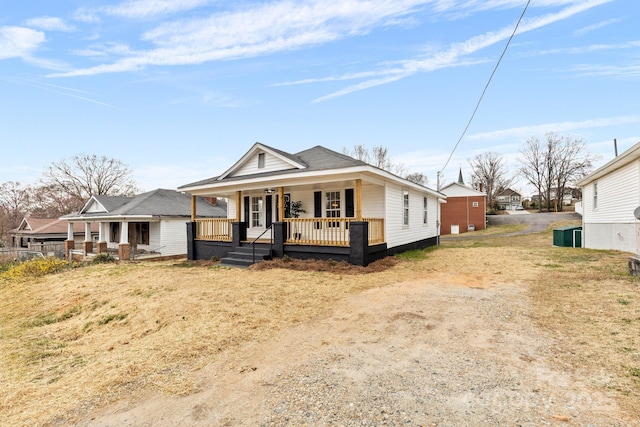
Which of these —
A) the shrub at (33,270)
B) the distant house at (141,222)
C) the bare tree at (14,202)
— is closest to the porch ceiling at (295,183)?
the shrub at (33,270)

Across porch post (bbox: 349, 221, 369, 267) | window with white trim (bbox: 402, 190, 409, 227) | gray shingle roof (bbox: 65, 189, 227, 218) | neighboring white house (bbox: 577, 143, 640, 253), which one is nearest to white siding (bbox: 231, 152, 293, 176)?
porch post (bbox: 349, 221, 369, 267)

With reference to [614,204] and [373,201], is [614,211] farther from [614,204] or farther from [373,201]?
[373,201]

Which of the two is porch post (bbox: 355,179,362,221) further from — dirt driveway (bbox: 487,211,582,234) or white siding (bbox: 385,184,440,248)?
dirt driveway (bbox: 487,211,582,234)

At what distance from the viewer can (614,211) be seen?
514 inches

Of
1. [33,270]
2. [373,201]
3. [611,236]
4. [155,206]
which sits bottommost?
[33,270]

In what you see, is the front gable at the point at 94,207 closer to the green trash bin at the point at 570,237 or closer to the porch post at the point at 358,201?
the porch post at the point at 358,201

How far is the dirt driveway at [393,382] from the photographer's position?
2.43m

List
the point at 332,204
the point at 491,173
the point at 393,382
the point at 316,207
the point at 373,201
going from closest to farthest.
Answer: the point at 393,382 → the point at 373,201 → the point at 332,204 → the point at 316,207 → the point at 491,173

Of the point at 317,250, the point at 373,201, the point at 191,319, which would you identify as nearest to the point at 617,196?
the point at 373,201

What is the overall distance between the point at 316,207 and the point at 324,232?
240cm

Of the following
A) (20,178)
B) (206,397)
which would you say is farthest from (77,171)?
(206,397)

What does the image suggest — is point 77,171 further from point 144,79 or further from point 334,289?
point 334,289

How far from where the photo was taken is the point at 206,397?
2879mm

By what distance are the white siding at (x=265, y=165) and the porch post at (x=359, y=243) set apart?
415cm
